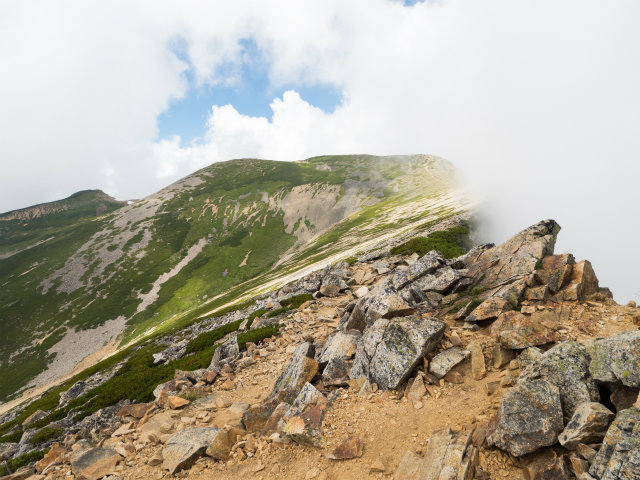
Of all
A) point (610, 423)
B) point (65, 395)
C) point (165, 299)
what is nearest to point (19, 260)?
point (165, 299)

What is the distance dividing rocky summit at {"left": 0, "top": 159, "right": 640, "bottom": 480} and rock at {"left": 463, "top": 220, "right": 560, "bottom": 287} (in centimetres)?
16

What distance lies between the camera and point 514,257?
22797mm

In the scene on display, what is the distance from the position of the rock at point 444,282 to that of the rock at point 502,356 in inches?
369

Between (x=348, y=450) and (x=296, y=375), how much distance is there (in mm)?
5770

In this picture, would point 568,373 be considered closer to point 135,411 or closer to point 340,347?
point 340,347

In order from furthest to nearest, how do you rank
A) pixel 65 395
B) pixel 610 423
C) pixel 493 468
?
pixel 65 395
pixel 493 468
pixel 610 423

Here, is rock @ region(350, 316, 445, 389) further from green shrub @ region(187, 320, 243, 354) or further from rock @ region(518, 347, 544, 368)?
green shrub @ region(187, 320, 243, 354)

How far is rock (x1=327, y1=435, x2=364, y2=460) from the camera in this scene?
436 inches

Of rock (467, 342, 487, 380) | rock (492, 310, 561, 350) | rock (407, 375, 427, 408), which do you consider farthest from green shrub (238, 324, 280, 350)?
rock (492, 310, 561, 350)

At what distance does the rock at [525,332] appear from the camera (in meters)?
13.3

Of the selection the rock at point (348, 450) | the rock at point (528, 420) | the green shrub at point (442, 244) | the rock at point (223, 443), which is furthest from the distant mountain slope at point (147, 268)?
the rock at point (528, 420)

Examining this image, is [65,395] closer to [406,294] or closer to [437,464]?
[406,294]

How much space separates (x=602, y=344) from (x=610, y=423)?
2.88 metres

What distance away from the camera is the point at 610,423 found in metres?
8.43
